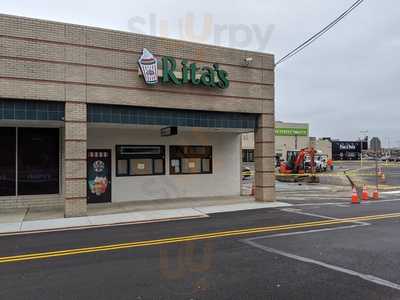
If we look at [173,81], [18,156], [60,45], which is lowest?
[18,156]

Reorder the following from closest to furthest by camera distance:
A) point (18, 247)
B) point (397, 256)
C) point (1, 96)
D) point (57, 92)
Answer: point (397, 256), point (18, 247), point (1, 96), point (57, 92)

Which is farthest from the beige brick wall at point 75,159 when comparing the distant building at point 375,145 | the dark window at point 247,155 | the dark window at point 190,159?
the dark window at point 247,155

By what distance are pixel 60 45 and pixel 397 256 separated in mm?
11791

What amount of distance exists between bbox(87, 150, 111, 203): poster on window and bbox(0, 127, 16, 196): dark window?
9.69 feet

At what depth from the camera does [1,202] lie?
562 inches

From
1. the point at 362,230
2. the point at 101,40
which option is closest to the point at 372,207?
the point at 362,230

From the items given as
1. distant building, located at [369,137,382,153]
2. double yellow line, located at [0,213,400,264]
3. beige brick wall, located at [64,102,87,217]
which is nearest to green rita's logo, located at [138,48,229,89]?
beige brick wall, located at [64,102,87,217]

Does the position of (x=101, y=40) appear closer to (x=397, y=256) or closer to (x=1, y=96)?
(x=1, y=96)

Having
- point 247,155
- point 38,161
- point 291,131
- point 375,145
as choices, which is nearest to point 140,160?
point 38,161

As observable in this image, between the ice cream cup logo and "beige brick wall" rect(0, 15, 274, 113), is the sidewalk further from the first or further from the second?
the ice cream cup logo

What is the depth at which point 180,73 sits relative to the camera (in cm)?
1477

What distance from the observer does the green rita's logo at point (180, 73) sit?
13977 mm

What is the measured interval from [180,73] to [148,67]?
1.40 metres

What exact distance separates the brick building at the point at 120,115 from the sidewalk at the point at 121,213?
73 cm
